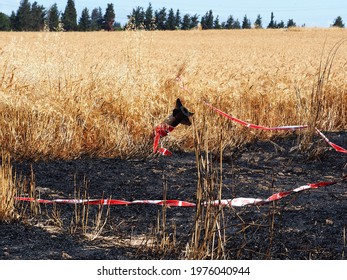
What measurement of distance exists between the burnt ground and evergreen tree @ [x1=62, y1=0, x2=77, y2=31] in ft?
251

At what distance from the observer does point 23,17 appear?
82.8 meters

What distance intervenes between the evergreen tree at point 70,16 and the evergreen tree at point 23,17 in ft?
15.4

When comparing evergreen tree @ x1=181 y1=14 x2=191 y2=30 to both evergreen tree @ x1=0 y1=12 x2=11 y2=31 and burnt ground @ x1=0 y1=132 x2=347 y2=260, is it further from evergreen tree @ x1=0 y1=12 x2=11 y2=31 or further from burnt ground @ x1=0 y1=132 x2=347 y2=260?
burnt ground @ x1=0 y1=132 x2=347 y2=260

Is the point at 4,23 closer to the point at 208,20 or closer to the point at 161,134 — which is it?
the point at 208,20

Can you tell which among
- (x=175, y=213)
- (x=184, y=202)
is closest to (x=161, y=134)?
(x=175, y=213)

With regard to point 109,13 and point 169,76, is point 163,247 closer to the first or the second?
point 169,76

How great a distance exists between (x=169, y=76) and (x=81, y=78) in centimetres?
248

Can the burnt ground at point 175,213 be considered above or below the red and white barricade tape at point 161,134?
below

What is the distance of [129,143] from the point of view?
20.6 feet

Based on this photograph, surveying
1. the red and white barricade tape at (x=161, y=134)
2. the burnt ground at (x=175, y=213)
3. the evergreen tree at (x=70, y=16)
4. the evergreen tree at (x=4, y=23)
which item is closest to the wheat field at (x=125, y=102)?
the red and white barricade tape at (x=161, y=134)

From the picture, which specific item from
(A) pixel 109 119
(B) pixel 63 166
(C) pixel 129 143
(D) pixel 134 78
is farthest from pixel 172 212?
(D) pixel 134 78

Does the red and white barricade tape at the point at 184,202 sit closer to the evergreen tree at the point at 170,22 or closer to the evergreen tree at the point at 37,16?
the evergreen tree at the point at 37,16

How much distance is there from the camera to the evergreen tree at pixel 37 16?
3263 inches

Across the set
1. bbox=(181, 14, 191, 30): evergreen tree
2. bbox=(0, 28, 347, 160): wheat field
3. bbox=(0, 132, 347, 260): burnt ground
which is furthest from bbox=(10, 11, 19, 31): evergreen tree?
bbox=(0, 132, 347, 260): burnt ground
